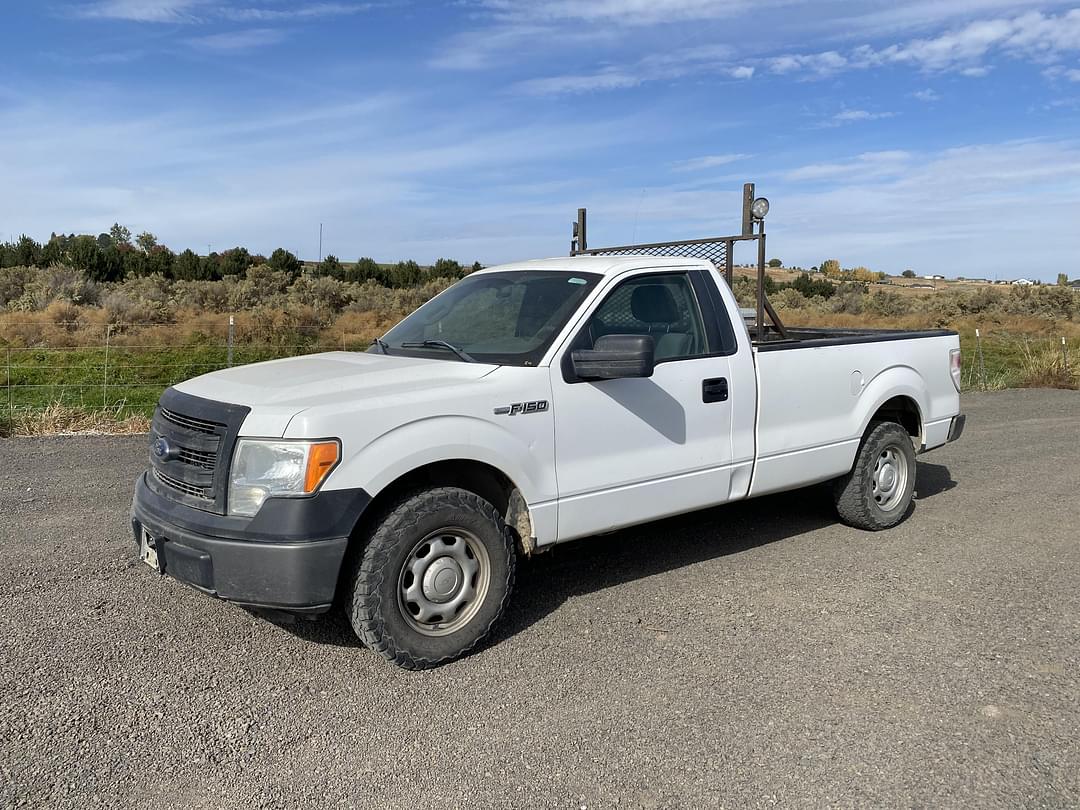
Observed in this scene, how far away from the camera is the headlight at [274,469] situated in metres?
3.88

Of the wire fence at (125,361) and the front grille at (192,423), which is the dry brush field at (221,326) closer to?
the wire fence at (125,361)

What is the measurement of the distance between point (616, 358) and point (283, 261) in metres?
32.6

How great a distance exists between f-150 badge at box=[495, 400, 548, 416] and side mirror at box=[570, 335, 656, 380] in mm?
267

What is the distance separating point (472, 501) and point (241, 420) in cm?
110

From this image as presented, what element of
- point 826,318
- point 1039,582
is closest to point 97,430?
point 1039,582

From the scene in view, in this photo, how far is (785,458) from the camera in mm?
5754

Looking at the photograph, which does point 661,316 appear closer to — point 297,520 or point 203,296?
point 297,520

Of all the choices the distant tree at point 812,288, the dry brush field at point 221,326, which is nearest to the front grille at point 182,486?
the dry brush field at point 221,326

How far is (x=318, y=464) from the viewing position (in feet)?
12.7

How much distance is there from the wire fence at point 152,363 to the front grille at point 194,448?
816 cm

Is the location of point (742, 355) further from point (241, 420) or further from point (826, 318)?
point (826, 318)

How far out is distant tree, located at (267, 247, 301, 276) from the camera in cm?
3478

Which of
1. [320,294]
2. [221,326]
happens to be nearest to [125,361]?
[221,326]

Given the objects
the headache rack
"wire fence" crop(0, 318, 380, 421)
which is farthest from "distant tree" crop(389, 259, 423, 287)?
the headache rack
